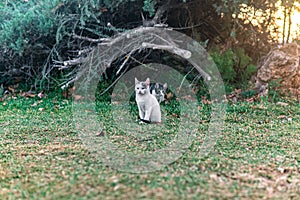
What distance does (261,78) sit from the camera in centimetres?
538

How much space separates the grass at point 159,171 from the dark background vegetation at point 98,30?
155 cm

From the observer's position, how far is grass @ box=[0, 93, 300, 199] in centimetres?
196

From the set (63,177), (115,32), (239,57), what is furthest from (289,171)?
(239,57)

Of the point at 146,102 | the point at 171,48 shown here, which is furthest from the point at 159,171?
the point at 171,48

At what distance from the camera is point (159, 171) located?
7.27 feet

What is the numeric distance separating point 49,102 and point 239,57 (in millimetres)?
2970

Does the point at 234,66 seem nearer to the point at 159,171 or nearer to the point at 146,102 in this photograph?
the point at 146,102

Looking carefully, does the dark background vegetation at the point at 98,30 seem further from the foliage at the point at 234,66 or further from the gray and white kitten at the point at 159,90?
the gray and white kitten at the point at 159,90

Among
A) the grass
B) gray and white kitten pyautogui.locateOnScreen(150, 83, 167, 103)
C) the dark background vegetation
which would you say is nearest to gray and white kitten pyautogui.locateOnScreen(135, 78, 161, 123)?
the grass

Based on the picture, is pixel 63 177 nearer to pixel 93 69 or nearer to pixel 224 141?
pixel 224 141

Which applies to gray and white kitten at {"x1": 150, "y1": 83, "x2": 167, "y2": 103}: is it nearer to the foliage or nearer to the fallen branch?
the fallen branch

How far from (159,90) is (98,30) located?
133 centimetres

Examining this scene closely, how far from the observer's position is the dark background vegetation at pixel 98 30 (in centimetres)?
516

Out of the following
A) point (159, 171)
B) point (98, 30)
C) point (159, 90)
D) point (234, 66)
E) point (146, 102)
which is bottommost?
point (159, 171)
